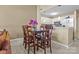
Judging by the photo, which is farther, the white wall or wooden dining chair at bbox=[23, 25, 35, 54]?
wooden dining chair at bbox=[23, 25, 35, 54]

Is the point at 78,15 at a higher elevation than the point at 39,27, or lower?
higher

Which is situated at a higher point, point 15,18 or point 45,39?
point 15,18

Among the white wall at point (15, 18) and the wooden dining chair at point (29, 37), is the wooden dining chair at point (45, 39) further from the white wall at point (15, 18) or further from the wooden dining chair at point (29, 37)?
the white wall at point (15, 18)

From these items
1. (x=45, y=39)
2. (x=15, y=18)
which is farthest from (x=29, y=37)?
(x=15, y=18)

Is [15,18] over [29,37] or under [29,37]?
over

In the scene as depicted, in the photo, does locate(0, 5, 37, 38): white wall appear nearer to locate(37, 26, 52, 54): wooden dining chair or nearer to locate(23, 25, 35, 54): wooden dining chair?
locate(23, 25, 35, 54): wooden dining chair

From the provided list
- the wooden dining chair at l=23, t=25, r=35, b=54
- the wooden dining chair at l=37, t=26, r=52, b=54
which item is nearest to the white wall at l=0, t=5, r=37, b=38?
the wooden dining chair at l=23, t=25, r=35, b=54

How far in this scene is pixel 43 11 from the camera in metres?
1.97

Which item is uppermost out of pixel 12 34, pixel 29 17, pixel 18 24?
pixel 29 17

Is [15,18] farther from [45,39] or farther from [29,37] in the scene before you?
[45,39]
